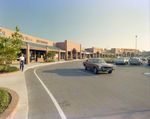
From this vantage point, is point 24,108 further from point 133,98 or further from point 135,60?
point 135,60

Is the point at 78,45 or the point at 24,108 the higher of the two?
the point at 78,45

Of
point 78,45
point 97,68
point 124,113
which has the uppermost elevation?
point 78,45

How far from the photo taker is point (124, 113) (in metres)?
3.60

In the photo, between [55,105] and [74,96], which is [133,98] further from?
[55,105]

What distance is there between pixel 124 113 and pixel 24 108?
346cm

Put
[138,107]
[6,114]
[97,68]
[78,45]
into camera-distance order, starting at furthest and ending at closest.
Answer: [78,45], [97,68], [138,107], [6,114]

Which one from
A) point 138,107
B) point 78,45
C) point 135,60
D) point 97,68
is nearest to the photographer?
point 138,107

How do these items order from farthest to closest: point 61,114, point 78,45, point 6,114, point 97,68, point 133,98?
point 78,45 < point 97,68 < point 133,98 < point 61,114 < point 6,114

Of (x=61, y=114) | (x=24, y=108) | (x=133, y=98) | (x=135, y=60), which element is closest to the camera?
(x=61, y=114)

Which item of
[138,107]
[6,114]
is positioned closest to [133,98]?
[138,107]

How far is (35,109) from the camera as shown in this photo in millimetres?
3789

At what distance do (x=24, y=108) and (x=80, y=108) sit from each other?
1.99 meters

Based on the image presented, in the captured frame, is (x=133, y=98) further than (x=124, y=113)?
Yes

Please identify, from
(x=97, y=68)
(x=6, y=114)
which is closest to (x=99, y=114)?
(x=6, y=114)
